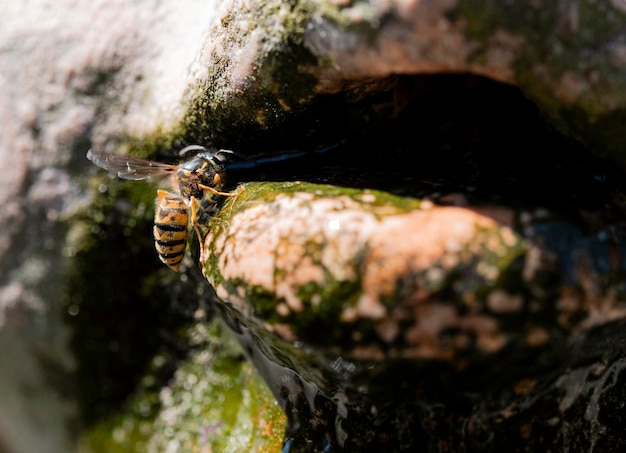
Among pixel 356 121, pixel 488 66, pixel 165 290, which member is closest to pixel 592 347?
pixel 488 66

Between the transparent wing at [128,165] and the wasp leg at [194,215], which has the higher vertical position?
the transparent wing at [128,165]

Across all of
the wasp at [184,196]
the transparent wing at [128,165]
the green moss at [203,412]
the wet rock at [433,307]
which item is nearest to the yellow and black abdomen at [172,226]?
the wasp at [184,196]

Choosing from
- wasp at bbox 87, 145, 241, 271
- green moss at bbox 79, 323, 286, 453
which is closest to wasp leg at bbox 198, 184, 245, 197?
wasp at bbox 87, 145, 241, 271

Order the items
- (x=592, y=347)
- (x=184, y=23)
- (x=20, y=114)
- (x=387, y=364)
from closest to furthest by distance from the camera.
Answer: (x=387, y=364), (x=592, y=347), (x=184, y=23), (x=20, y=114)

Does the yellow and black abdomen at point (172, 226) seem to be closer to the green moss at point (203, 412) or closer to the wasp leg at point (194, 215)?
the wasp leg at point (194, 215)

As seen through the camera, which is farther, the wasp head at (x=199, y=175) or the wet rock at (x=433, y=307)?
the wasp head at (x=199, y=175)

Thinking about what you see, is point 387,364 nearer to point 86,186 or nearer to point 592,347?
point 592,347
